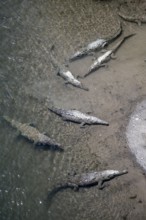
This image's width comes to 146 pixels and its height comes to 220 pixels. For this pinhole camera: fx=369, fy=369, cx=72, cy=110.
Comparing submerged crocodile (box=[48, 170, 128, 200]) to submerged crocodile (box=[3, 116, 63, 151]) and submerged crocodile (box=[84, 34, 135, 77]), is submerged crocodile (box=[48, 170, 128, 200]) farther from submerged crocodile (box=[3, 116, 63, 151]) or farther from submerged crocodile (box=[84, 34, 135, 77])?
submerged crocodile (box=[84, 34, 135, 77])

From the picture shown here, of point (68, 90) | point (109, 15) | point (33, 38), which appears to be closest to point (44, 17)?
point (33, 38)

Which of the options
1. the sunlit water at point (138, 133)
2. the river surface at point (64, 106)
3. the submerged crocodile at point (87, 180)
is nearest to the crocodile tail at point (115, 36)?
the river surface at point (64, 106)

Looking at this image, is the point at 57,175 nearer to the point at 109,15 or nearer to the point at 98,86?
the point at 98,86

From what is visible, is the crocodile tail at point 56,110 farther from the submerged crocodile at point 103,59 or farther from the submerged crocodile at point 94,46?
the submerged crocodile at point 94,46

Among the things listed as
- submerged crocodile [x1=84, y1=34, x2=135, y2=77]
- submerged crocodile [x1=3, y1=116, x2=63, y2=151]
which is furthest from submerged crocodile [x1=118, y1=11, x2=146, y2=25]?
submerged crocodile [x1=3, y1=116, x2=63, y2=151]

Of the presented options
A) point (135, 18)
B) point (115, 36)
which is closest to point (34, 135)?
point (115, 36)

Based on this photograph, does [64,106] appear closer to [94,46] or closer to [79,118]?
[79,118]
